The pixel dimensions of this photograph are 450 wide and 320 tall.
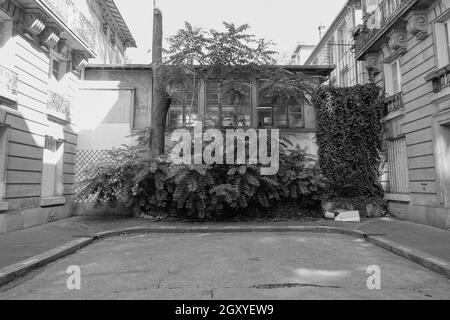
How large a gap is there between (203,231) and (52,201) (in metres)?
5.43

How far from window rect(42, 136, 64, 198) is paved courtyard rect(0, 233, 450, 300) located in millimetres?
4870

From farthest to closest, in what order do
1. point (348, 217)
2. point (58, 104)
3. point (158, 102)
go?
point (158, 102)
point (58, 104)
point (348, 217)

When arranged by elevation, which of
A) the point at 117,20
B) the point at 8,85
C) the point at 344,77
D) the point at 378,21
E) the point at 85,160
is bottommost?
the point at 85,160

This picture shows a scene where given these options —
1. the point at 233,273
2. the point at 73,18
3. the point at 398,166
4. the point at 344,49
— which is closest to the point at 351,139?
the point at 398,166

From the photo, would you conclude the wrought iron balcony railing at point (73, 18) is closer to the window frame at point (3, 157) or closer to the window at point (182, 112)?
the window frame at point (3, 157)

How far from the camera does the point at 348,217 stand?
1140 cm

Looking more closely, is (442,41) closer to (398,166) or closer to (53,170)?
(398,166)

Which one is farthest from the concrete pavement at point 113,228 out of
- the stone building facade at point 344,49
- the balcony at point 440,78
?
the stone building facade at point 344,49

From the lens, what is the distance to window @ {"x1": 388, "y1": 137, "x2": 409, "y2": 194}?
463 inches

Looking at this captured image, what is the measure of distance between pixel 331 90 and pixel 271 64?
2687mm

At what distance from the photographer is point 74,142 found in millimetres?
13102

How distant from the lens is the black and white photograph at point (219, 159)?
21.0 feet
